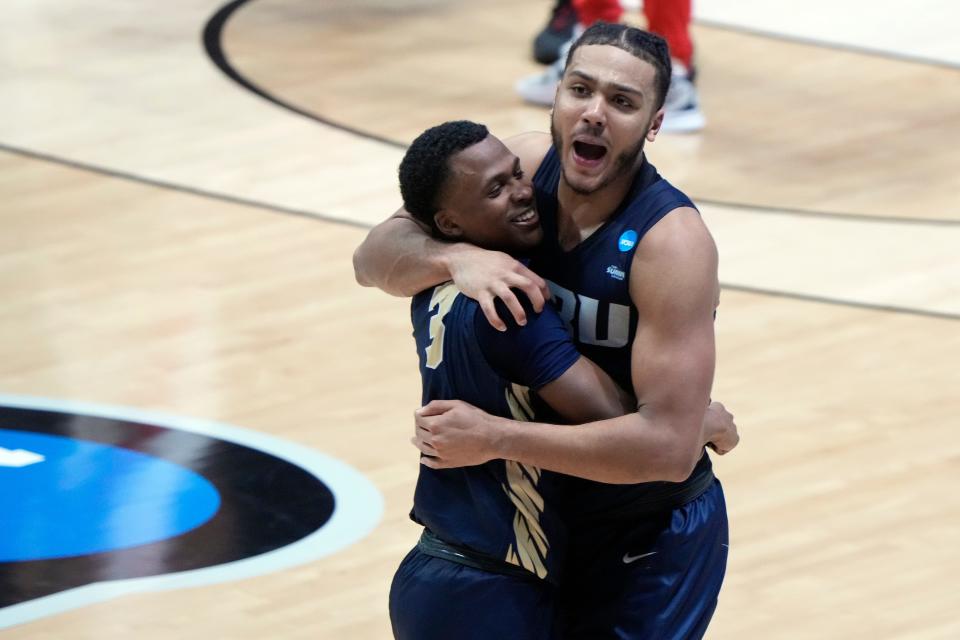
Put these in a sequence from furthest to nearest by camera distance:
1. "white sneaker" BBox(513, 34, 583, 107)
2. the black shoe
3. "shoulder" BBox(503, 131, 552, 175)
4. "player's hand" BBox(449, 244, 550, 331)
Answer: the black shoe < "white sneaker" BBox(513, 34, 583, 107) < "shoulder" BBox(503, 131, 552, 175) < "player's hand" BBox(449, 244, 550, 331)

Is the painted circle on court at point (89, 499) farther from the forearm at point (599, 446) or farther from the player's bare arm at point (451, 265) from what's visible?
the forearm at point (599, 446)

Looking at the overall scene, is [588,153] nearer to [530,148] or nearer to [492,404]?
[530,148]

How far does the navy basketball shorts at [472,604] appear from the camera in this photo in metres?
2.83

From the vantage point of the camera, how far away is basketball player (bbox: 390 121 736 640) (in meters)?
2.76

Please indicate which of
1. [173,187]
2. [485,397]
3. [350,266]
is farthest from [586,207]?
[173,187]

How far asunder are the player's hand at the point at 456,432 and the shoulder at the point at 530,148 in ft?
1.66

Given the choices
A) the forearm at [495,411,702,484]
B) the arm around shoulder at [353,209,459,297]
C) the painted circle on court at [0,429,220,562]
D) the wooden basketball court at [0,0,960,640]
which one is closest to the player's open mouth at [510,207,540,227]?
the arm around shoulder at [353,209,459,297]

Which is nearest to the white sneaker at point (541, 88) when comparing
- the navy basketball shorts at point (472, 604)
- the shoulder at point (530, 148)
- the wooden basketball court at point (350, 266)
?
the wooden basketball court at point (350, 266)

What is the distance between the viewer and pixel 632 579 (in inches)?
117

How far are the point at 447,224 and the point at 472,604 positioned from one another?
0.59m

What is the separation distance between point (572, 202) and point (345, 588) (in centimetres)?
175

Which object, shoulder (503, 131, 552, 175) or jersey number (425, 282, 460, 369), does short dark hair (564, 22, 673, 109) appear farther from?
jersey number (425, 282, 460, 369)

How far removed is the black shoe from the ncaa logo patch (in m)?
3.95

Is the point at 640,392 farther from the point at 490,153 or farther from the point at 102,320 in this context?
the point at 102,320
